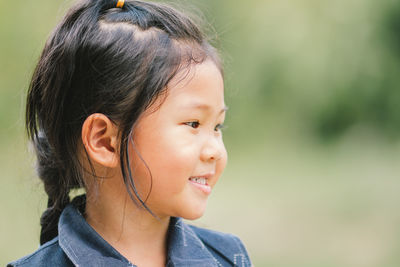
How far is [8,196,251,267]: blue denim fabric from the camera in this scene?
41.7 inches

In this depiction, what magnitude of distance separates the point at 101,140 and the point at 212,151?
0.72ft

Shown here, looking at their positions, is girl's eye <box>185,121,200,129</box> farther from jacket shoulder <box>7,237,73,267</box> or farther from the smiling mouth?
jacket shoulder <box>7,237,73,267</box>

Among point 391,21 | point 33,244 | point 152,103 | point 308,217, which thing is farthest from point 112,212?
point 391,21

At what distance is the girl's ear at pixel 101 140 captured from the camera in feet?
3.59

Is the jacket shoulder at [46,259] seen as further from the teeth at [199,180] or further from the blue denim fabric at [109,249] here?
the teeth at [199,180]

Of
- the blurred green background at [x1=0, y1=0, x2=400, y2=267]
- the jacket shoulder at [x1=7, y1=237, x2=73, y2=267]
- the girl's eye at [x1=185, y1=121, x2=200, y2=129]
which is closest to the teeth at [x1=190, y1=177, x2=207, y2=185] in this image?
the girl's eye at [x1=185, y1=121, x2=200, y2=129]

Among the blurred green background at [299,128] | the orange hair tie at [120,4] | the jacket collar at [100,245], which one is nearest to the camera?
the jacket collar at [100,245]

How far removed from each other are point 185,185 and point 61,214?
0.26 meters

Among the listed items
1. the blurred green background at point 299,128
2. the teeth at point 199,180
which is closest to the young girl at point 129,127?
the teeth at point 199,180

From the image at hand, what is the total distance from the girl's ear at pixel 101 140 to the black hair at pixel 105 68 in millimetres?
17

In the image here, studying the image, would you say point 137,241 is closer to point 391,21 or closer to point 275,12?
point 275,12

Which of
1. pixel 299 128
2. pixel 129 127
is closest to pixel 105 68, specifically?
pixel 129 127

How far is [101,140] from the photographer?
3.63 feet

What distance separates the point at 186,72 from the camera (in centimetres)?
109
